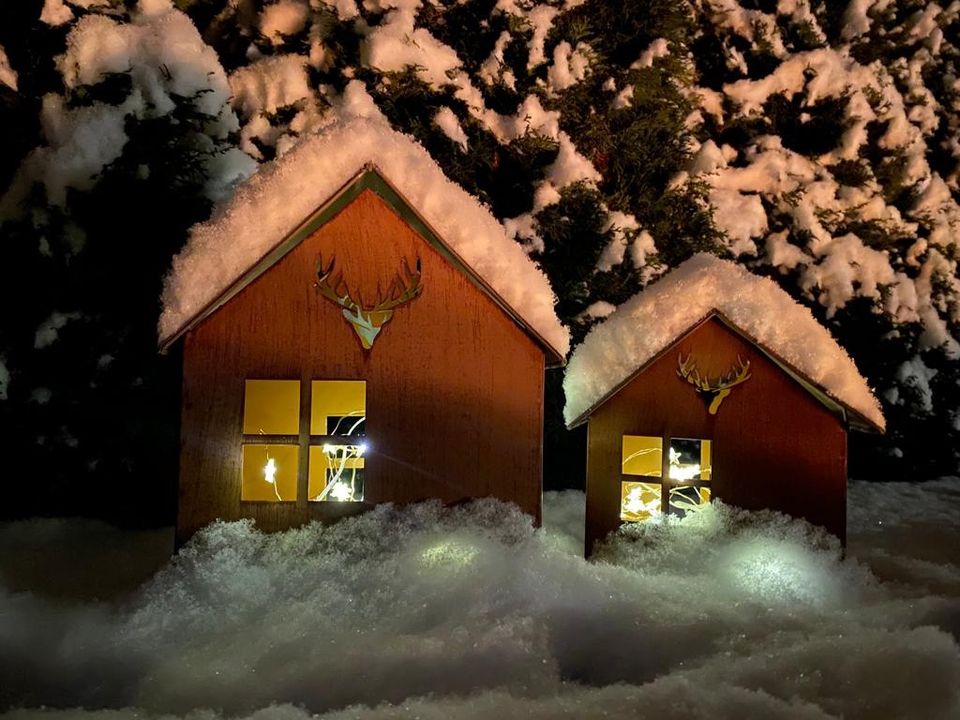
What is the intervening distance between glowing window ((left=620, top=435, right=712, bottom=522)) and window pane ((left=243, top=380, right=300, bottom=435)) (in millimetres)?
2747

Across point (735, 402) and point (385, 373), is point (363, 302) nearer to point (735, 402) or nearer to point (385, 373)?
point (385, 373)

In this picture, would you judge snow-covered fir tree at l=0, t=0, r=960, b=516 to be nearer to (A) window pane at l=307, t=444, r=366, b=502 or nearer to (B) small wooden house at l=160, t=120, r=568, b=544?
(B) small wooden house at l=160, t=120, r=568, b=544

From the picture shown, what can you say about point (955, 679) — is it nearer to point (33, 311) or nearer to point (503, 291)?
point (503, 291)

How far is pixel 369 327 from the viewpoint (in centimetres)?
407

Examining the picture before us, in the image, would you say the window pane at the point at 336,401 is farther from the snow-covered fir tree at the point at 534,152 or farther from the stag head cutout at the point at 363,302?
A: the stag head cutout at the point at 363,302

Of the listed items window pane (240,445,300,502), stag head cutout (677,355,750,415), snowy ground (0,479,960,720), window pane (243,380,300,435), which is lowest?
snowy ground (0,479,960,720)

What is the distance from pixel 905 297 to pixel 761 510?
5.08 m

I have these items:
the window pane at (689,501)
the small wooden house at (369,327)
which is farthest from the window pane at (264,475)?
the window pane at (689,501)

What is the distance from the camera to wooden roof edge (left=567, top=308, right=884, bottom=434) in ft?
13.4

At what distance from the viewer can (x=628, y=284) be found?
6.96 meters

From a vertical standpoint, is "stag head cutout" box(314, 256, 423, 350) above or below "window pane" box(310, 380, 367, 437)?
above

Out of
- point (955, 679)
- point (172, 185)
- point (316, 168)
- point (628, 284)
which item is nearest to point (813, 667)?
point (955, 679)

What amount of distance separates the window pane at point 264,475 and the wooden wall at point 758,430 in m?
2.84

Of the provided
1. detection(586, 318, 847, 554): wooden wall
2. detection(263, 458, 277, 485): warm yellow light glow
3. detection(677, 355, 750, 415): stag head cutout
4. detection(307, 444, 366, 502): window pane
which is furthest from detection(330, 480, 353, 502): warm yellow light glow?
detection(677, 355, 750, 415): stag head cutout
